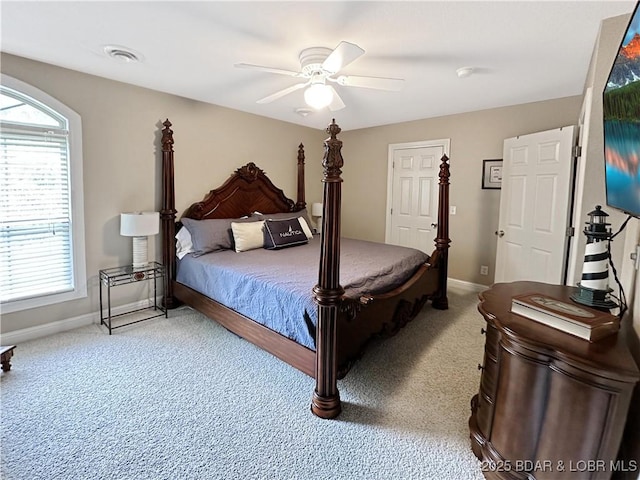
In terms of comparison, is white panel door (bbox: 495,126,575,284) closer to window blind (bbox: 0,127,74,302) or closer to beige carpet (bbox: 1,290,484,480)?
beige carpet (bbox: 1,290,484,480)

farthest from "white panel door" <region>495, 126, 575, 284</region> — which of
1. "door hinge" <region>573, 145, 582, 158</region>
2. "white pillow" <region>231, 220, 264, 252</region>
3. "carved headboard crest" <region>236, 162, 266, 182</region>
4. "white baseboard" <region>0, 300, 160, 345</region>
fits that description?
"white baseboard" <region>0, 300, 160, 345</region>

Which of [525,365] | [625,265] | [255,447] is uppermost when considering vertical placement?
[625,265]

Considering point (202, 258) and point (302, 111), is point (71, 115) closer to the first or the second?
point (202, 258)

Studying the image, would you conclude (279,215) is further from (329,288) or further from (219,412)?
(219,412)

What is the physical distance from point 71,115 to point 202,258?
171cm

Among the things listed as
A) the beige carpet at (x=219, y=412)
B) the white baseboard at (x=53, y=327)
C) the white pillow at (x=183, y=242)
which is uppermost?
the white pillow at (x=183, y=242)

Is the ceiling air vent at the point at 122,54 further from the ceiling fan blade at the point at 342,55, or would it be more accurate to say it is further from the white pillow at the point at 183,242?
the white pillow at the point at 183,242

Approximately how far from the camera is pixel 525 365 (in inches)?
53.5

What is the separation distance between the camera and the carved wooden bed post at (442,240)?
144 inches

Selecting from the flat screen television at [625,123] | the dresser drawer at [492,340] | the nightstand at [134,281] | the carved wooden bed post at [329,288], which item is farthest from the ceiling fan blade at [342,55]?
the nightstand at [134,281]

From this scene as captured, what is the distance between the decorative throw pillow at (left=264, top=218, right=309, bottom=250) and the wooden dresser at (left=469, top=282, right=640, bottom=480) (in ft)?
8.32

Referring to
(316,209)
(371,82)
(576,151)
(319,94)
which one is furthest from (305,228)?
(576,151)

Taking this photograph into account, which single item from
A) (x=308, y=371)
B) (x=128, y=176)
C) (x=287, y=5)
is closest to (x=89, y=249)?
(x=128, y=176)

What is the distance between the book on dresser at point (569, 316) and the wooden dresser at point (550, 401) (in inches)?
1.2
